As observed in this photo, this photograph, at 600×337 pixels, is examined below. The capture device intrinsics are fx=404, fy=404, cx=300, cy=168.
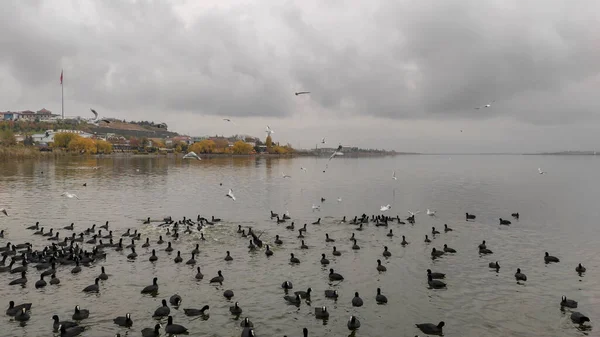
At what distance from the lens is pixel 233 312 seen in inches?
731

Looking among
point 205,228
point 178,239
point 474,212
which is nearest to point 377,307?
point 178,239

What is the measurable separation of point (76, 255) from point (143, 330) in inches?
443

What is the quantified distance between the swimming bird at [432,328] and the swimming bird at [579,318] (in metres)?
6.51

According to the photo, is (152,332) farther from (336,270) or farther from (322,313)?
(336,270)

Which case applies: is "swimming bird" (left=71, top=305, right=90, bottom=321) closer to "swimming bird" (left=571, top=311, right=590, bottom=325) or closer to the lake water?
the lake water

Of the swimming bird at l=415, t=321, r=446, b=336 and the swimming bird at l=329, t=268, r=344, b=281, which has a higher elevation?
the swimming bird at l=329, t=268, r=344, b=281

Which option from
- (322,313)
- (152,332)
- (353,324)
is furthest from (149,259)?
(353,324)

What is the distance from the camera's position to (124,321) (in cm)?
1723

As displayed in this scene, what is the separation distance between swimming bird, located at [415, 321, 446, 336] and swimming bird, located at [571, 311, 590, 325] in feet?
21.4

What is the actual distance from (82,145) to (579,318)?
682 ft

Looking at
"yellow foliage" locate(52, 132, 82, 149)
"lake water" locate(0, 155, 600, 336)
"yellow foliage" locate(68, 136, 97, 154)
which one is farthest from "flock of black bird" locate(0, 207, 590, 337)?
"yellow foliage" locate(52, 132, 82, 149)

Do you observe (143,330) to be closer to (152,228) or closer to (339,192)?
(152,228)

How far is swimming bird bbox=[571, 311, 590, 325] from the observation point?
60.3 ft

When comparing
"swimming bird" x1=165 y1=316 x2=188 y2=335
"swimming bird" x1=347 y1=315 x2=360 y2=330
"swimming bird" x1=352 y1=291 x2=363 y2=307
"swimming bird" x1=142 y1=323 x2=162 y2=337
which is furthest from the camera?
"swimming bird" x1=352 y1=291 x2=363 y2=307
